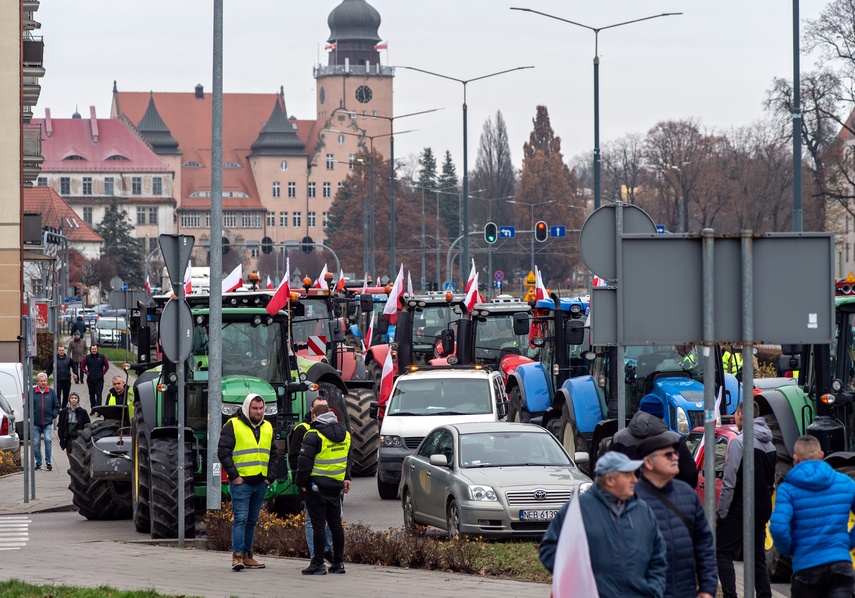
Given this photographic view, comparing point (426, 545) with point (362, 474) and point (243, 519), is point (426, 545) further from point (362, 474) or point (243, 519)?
point (362, 474)

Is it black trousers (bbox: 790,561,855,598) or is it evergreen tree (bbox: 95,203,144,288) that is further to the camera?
evergreen tree (bbox: 95,203,144,288)

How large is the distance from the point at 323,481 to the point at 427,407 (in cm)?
857

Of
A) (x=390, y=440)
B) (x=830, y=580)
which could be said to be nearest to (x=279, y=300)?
(x=390, y=440)

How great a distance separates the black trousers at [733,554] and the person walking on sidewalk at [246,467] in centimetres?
455

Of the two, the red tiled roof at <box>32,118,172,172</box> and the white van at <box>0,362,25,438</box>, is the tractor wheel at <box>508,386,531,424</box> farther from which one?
the red tiled roof at <box>32,118,172,172</box>

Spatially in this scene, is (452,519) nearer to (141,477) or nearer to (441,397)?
(141,477)

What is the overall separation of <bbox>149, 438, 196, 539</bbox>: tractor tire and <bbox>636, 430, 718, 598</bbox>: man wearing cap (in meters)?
9.36

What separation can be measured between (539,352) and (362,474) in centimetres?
384

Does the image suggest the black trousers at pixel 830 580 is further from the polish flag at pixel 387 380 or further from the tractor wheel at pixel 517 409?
the polish flag at pixel 387 380

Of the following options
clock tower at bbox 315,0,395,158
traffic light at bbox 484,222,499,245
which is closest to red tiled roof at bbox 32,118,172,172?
clock tower at bbox 315,0,395,158

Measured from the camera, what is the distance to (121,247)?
15138cm

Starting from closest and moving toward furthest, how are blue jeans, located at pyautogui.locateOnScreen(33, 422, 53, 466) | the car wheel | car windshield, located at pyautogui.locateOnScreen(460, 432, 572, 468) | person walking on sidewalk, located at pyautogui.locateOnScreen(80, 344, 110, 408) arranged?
the car wheel
car windshield, located at pyautogui.locateOnScreen(460, 432, 572, 468)
blue jeans, located at pyautogui.locateOnScreen(33, 422, 53, 466)
person walking on sidewalk, located at pyautogui.locateOnScreen(80, 344, 110, 408)

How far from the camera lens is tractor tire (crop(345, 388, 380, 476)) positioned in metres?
23.4

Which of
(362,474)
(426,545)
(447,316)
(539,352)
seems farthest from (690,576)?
(447,316)
